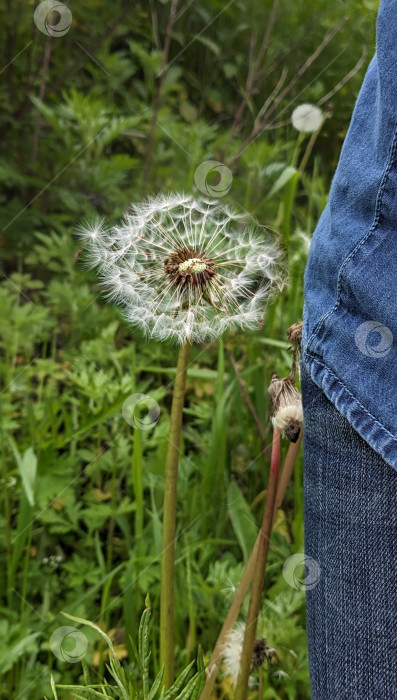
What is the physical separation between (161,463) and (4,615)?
1.35ft

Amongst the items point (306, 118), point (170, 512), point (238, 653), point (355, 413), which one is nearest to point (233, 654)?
point (238, 653)

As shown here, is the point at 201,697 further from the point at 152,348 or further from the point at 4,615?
the point at 152,348

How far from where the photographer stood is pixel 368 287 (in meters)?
0.65

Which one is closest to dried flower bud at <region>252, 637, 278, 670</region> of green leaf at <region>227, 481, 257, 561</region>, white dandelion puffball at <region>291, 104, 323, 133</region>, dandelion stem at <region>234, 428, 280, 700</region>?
dandelion stem at <region>234, 428, 280, 700</region>

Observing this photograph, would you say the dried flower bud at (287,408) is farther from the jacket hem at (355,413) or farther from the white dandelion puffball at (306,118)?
the white dandelion puffball at (306,118)

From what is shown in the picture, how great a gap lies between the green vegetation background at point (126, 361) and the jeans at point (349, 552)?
34cm

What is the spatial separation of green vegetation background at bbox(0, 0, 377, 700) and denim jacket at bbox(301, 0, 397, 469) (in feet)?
0.87

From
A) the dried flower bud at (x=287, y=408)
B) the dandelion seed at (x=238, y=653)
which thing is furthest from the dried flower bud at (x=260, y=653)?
the dried flower bud at (x=287, y=408)

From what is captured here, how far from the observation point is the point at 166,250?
76 centimetres

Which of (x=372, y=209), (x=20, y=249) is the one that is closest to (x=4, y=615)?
(x=372, y=209)

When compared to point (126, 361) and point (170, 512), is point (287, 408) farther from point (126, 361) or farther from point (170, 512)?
point (126, 361)

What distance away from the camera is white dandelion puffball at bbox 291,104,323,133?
170 cm

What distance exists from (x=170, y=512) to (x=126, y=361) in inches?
42.7

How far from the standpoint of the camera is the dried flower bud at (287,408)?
707mm
